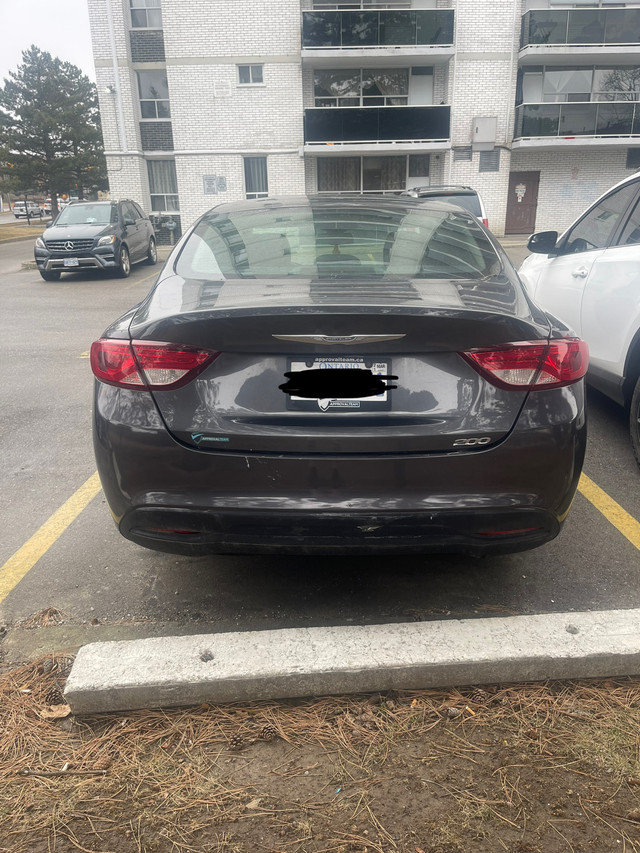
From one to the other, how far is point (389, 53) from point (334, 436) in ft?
82.4

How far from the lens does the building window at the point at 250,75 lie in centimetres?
2445

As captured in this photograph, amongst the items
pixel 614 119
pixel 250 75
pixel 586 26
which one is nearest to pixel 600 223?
pixel 250 75

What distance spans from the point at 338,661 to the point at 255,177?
25309mm

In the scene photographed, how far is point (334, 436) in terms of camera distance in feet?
7.67

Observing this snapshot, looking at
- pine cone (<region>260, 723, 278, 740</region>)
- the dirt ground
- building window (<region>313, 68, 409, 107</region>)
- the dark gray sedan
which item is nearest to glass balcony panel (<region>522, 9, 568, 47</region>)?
building window (<region>313, 68, 409, 107</region>)

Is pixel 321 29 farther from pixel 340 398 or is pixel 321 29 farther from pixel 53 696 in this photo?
pixel 53 696

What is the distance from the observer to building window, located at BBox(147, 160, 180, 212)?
26.3 meters

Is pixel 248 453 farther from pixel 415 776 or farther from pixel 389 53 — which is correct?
pixel 389 53

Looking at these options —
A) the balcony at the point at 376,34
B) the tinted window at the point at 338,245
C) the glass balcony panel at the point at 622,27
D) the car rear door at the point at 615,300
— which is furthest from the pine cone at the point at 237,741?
the glass balcony panel at the point at 622,27

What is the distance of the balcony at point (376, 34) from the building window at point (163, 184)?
6.59 meters

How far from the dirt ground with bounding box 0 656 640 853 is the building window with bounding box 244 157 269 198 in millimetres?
24694

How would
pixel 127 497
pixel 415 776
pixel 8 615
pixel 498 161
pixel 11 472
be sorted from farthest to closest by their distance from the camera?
pixel 498 161 < pixel 11 472 < pixel 8 615 < pixel 127 497 < pixel 415 776

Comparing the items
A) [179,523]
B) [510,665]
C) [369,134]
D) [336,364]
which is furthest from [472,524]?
[369,134]

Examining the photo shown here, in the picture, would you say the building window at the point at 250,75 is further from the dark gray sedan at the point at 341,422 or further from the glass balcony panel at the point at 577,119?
the dark gray sedan at the point at 341,422
